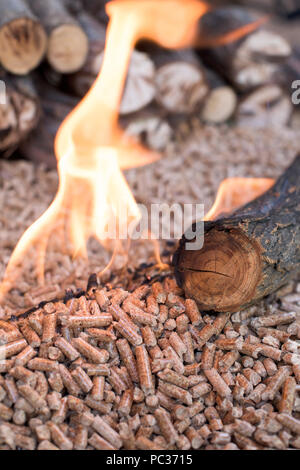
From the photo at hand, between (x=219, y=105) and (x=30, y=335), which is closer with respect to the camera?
(x=30, y=335)

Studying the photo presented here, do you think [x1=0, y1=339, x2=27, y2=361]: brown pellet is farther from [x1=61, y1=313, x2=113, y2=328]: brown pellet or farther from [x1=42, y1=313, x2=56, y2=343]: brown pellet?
[x1=61, y1=313, x2=113, y2=328]: brown pellet

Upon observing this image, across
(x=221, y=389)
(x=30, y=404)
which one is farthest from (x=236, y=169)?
(x=30, y=404)

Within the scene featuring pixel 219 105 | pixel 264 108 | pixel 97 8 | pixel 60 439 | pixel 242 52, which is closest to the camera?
pixel 60 439

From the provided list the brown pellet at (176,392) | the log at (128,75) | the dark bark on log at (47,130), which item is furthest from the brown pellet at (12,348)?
the log at (128,75)

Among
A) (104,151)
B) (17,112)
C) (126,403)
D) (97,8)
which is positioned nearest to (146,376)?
(126,403)

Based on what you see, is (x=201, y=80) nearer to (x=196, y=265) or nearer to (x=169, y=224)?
(x=169, y=224)

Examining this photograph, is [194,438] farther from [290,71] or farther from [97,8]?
[290,71]

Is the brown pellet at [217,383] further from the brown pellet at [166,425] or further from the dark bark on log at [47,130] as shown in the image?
the dark bark on log at [47,130]
